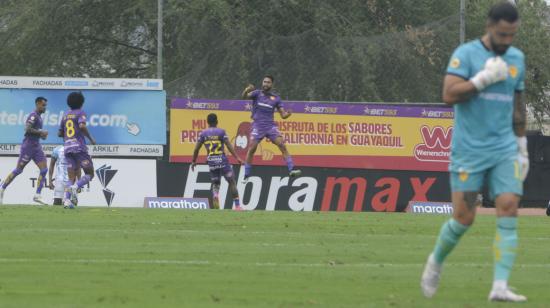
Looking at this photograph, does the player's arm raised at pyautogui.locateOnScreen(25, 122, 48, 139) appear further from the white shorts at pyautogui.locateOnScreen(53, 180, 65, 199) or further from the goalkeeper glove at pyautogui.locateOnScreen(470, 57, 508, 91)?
the goalkeeper glove at pyautogui.locateOnScreen(470, 57, 508, 91)

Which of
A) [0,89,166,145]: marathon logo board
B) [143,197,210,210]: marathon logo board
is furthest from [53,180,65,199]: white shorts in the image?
[0,89,166,145]: marathon logo board

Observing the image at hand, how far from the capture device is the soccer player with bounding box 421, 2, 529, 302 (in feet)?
26.7

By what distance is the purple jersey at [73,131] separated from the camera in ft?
66.1

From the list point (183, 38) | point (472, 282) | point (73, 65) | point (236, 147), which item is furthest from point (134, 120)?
point (472, 282)

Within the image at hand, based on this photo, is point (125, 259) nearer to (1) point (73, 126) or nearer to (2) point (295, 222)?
(2) point (295, 222)

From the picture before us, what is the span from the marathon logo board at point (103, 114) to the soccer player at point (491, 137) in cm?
2000

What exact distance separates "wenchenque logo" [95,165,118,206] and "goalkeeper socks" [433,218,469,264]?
19755 mm

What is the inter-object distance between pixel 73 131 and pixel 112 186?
7503mm

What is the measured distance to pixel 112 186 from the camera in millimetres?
27641

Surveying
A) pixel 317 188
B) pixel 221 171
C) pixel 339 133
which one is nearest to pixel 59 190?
pixel 221 171

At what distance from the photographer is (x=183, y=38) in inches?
1261

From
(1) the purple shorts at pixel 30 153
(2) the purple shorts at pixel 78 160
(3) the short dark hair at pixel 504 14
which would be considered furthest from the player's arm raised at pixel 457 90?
(1) the purple shorts at pixel 30 153

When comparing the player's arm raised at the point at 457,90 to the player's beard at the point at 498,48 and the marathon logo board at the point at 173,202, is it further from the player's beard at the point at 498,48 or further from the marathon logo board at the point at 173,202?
the marathon logo board at the point at 173,202

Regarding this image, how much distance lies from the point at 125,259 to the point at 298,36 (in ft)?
62.7
